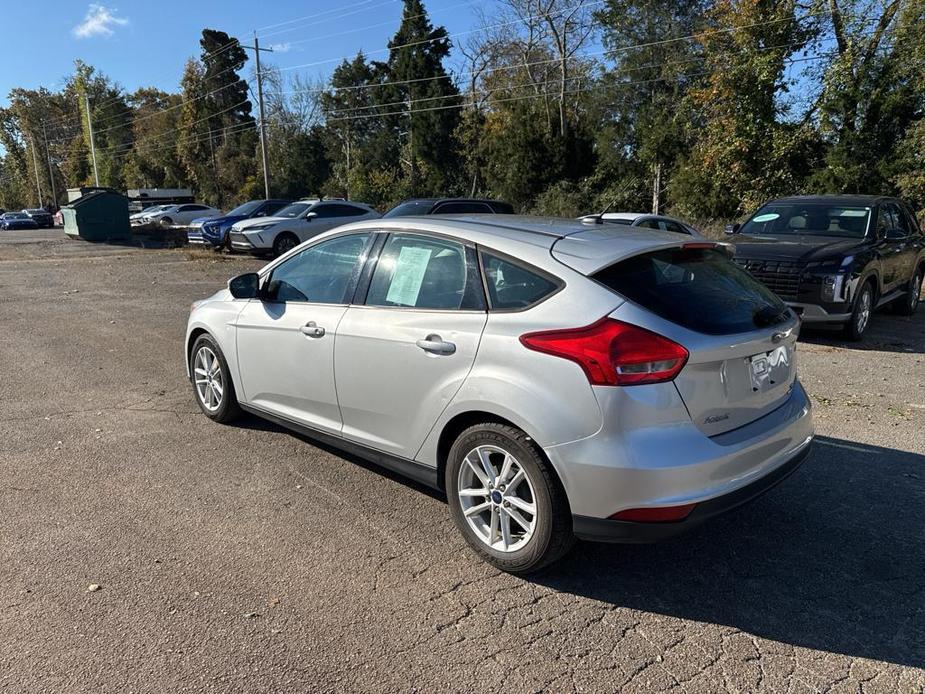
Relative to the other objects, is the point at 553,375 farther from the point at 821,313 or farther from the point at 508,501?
the point at 821,313

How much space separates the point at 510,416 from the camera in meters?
3.06

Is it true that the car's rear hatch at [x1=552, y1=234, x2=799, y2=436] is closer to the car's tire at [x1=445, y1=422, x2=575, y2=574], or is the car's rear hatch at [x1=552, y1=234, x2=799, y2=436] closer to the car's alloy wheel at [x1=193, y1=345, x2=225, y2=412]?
the car's tire at [x1=445, y1=422, x2=575, y2=574]

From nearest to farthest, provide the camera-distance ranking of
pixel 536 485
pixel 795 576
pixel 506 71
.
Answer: pixel 536 485 → pixel 795 576 → pixel 506 71

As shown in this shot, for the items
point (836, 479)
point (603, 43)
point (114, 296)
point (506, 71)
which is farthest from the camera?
point (506, 71)

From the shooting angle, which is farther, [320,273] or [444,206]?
[444,206]

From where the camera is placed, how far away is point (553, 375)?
9.64 ft

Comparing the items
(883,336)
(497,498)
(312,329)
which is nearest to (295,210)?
(883,336)

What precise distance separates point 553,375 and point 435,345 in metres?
0.72

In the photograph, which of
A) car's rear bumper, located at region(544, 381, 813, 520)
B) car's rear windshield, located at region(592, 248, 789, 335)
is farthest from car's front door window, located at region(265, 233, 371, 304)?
car's rear bumper, located at region(544, 381, 813, 520)

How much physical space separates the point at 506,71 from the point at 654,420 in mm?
40879

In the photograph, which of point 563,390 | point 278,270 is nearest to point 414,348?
point 563,390

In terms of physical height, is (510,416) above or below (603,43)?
below

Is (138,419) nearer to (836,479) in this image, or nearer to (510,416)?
(510,416)

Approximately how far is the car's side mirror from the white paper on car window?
4.59ft
